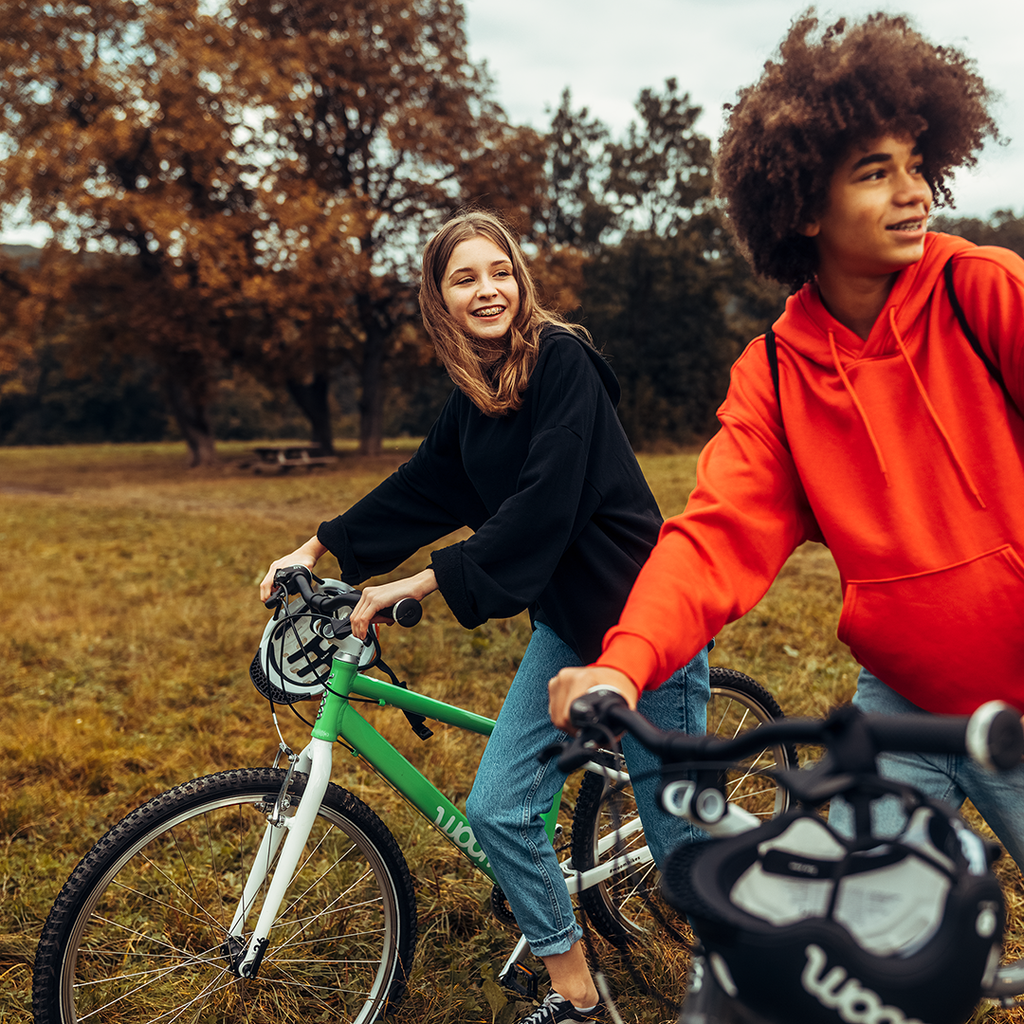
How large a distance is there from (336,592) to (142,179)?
21.7 m

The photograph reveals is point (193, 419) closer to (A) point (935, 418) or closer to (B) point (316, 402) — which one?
(B) point (316, 402)

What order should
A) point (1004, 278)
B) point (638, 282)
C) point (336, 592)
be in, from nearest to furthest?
point (1004, 278)
point (336, 592)
point (638, 282)

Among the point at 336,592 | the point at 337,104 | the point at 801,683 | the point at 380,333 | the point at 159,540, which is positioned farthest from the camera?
the point at 380,333

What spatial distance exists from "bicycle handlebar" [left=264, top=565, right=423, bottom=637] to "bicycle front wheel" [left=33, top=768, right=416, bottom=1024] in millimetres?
410

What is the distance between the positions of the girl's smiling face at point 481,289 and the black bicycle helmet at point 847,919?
62.8 inches

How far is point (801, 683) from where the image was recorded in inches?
187

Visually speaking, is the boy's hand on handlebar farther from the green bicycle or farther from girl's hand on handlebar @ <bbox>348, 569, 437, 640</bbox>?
girl's hand on handlebar @ <bbox>348, 569, 437, 640</bbox>

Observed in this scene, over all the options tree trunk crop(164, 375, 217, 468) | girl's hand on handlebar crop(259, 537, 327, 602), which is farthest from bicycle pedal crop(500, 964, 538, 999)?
tree trunk crop(164, 375, 217, 468)

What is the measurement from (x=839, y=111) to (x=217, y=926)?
8.16ft

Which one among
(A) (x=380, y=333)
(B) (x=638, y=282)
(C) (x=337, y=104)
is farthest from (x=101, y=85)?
(B) (x=638, y=282)

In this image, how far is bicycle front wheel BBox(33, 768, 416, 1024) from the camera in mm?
1944

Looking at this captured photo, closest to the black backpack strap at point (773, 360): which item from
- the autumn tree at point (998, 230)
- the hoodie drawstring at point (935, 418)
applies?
the hoodie drawstring at point (935, 418)

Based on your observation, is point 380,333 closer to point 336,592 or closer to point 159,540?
point 159,540

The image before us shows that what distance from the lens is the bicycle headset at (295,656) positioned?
7.03 feet
